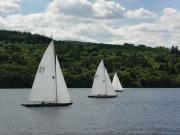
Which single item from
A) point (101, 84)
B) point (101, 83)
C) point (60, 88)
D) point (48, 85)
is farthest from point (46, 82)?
point (101, 84)

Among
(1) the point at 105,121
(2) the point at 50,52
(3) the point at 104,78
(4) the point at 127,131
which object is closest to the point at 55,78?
(2) the point at 50,52

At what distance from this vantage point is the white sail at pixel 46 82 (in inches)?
3258

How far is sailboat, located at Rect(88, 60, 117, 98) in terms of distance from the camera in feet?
399

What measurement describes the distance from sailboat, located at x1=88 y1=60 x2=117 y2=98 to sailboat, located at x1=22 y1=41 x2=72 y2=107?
3684 cm

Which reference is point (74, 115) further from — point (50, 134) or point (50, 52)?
point (50, 134)

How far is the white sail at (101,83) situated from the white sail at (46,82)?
37295mm

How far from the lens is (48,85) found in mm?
83500

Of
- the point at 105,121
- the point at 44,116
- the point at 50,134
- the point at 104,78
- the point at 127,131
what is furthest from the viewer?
the point at 104,78

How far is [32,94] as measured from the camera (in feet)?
273

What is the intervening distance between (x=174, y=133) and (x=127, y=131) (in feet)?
17.0

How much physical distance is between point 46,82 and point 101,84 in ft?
134

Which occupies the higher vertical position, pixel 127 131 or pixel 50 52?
pixel 50 52

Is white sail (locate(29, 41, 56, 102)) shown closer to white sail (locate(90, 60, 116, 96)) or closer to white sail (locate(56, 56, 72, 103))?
white sail (locate(56, 56, 72, 103))

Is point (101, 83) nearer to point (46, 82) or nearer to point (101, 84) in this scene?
point (101, 84)
